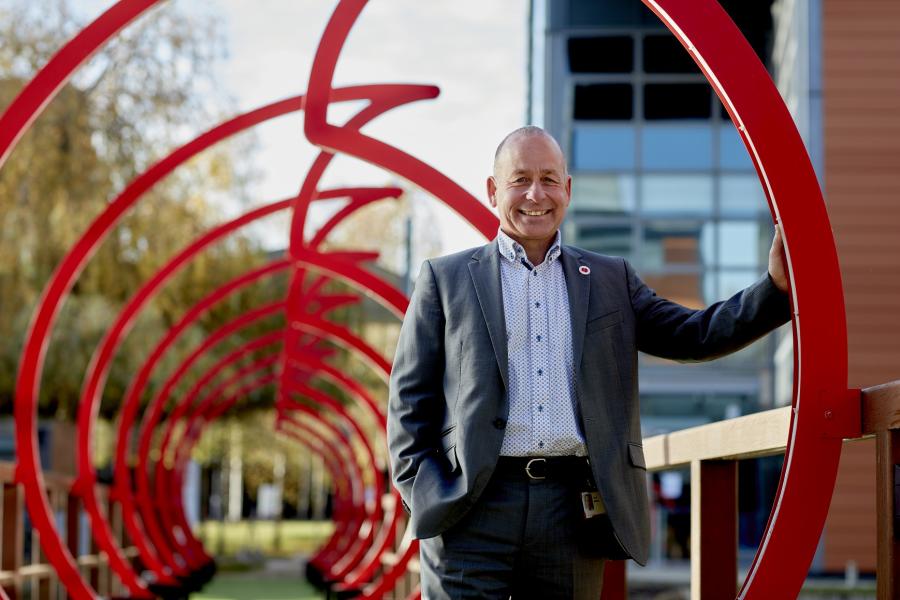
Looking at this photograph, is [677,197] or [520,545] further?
[677,197]

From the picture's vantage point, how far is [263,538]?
127ft

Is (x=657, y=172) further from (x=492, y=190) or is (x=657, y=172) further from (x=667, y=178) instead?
(x=492, y=190)

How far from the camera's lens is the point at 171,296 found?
17547 mm

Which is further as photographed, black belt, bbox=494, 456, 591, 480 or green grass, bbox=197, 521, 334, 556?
green grass, bbox=197, 521, 334, 556

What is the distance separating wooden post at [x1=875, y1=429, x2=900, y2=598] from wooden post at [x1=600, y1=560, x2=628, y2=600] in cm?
171

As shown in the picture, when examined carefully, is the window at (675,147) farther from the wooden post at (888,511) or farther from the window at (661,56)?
the wooden post at (888,511)

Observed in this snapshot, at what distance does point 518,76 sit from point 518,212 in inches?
978

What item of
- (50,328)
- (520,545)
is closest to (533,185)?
(520,545)

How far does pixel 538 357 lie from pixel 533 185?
1.27 feet

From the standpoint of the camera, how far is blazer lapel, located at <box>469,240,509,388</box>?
3.18 m

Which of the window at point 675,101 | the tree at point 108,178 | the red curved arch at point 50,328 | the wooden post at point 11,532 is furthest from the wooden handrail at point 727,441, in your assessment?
the window at point 675,101

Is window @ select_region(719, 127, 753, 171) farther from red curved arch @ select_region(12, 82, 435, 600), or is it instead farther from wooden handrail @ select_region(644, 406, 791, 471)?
wooden handrail @ select_region(644, 406, 791, 471)

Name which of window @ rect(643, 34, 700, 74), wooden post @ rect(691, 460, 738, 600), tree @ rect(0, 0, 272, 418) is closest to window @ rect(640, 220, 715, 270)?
window @ rect(643, 34, 700, 74)

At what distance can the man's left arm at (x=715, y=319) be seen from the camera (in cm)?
322
